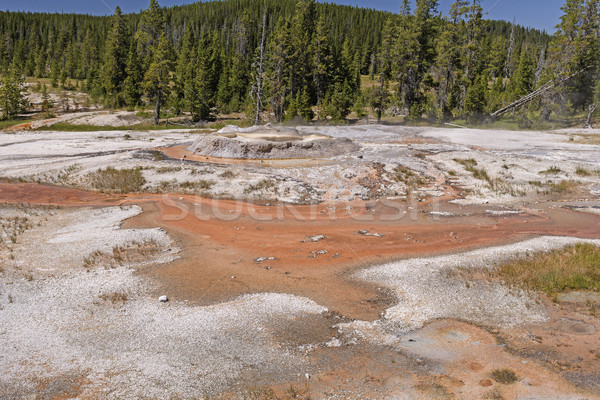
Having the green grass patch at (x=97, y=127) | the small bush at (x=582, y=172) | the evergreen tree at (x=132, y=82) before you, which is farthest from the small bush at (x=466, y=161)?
the evergreen tree at (x=132, y=82)

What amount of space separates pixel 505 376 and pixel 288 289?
5.90 m

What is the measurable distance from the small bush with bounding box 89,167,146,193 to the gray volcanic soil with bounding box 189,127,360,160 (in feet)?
23.2

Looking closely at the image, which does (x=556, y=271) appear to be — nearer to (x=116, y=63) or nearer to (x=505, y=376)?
(x=505, y=376)

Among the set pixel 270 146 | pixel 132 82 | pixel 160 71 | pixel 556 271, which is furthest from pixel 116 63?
pixel 556 271

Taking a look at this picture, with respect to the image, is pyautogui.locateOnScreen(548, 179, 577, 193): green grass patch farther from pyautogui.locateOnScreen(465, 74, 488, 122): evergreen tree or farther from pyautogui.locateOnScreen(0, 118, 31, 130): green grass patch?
pyautogui.locateOnScreen(0, 118, 31, 130): green grass patch

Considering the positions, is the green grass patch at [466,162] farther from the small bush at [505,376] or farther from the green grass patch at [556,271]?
the small bush at [505,376]

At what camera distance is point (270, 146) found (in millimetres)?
32031

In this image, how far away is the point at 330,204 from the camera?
22.4 meters

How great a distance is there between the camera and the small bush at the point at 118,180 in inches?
995

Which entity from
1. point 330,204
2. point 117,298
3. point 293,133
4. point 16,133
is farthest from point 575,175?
point 16,133

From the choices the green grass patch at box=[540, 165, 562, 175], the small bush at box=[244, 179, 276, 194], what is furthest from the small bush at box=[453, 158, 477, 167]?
the small bush at box=[244, 179, 276, 194]

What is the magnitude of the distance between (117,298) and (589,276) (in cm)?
1341

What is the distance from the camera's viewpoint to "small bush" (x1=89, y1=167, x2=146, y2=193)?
25278 mm

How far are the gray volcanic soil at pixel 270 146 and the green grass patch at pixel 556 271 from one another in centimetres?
1972
